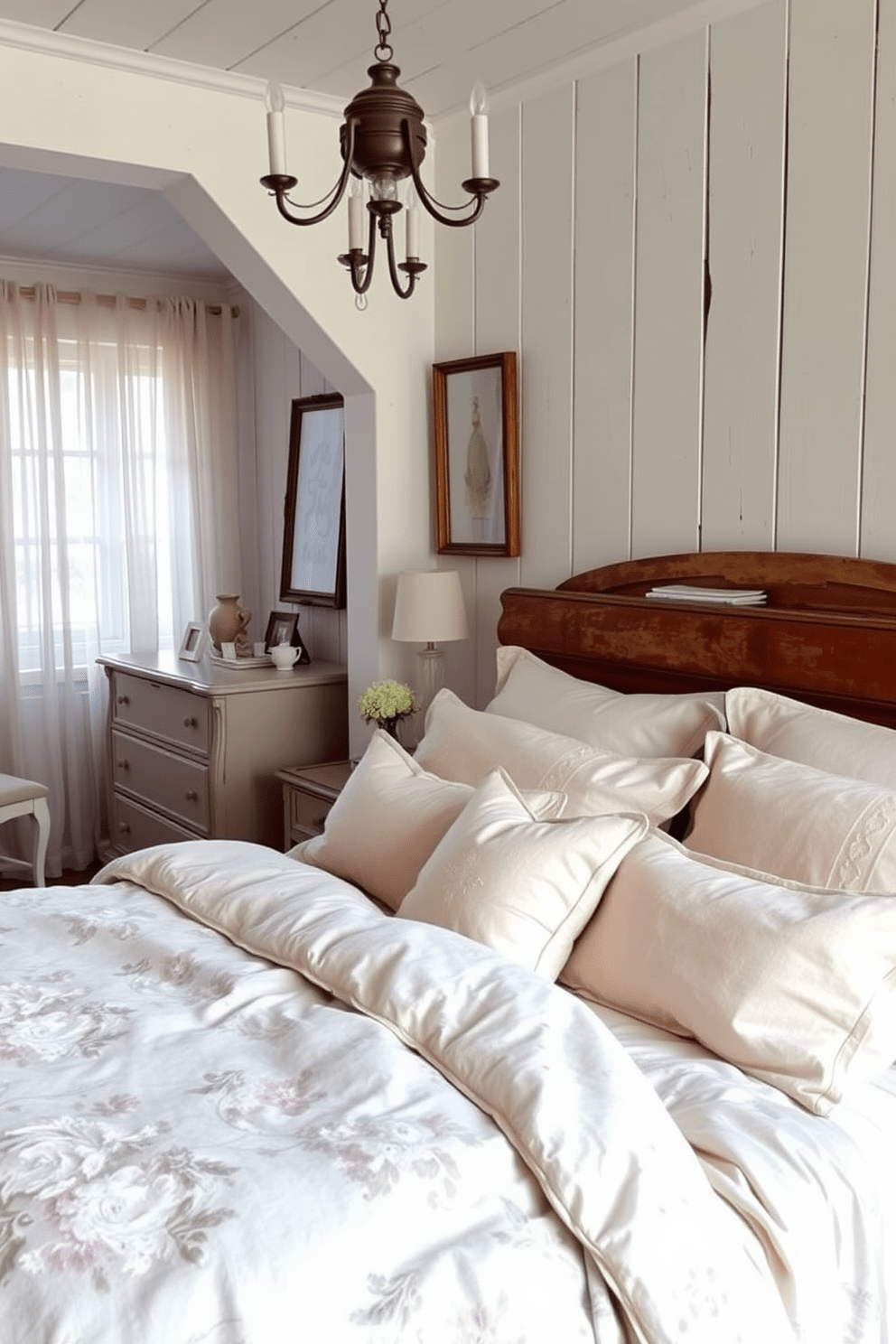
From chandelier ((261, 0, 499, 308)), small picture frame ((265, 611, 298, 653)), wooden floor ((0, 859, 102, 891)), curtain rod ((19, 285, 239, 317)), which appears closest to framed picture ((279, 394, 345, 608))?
small picture frame ((265, 611, 298, 653))

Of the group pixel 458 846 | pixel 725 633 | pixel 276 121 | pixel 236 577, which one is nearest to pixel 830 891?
pixel 458 846

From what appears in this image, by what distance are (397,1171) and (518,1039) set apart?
27cm

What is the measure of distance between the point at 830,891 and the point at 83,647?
377 centimetres

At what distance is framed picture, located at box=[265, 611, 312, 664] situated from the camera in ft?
14.6

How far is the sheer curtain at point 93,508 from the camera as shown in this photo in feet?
15.5

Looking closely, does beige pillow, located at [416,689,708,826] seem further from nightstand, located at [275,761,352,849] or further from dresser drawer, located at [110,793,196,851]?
dresser drawer, located at [110,793,196,851]

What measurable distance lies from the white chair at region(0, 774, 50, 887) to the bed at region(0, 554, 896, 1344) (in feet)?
5.80

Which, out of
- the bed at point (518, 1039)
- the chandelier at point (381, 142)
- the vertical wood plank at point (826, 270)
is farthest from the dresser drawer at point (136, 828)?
the chandelier at point (381, 142)

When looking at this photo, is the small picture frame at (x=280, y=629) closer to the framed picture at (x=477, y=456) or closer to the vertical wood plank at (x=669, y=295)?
the framed picture at (x=477, y=456)

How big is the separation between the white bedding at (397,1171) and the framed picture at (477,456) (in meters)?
1.69

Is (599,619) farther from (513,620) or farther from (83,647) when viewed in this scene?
(83,647)

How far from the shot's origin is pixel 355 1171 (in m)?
1.32

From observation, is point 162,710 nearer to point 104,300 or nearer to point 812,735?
point 104,300

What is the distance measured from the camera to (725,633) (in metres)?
2.62
